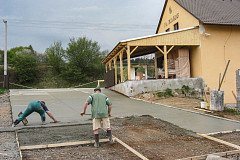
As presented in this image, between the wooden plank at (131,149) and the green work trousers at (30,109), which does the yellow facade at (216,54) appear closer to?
the green work trousers at (30,109)

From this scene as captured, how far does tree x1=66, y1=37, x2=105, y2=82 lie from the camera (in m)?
45.3

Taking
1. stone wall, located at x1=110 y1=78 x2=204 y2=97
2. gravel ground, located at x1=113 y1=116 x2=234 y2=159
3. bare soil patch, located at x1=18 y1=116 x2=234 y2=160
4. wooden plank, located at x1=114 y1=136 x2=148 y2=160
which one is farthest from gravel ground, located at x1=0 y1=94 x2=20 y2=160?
stone wall, located at x1=110 y1=78 x2=204 y2=97

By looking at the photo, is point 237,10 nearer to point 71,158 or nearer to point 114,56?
point 114,56

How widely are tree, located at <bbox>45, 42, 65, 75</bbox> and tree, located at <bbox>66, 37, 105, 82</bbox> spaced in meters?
1.22

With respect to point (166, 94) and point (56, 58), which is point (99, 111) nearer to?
point (166, 94)

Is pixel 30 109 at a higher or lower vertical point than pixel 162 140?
higher

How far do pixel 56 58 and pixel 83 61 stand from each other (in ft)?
13.8

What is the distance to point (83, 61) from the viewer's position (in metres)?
46.5

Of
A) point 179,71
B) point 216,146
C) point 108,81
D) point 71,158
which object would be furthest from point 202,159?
point 108,81

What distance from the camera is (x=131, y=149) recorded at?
8.23 meters

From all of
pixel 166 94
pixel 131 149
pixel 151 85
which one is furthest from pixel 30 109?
pixel 151 85

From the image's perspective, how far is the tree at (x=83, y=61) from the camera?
45.3 metres

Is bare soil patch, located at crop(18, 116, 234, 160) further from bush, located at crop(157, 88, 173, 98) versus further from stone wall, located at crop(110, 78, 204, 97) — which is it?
stone wall, located at crop(110, 78, 204, 97)

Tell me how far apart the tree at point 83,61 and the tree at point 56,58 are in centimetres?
122
